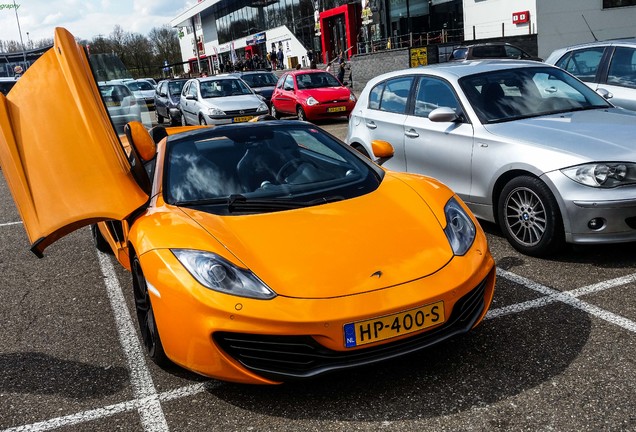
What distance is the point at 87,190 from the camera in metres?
3.71

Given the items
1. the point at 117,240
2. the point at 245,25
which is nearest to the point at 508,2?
the point at 117,240

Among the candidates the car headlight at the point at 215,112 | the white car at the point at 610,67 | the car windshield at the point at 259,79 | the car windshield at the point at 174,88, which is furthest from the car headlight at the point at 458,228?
the car windshield at the point at 259,79

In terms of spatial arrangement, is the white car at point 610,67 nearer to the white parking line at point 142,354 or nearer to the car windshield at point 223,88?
the white parking line at point 142,354

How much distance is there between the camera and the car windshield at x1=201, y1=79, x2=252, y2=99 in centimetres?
1548

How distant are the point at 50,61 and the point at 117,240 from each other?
136cm

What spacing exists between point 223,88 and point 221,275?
13.5 m

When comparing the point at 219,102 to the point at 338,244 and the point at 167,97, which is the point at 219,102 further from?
the point at 338,244

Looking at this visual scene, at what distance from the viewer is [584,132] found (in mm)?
4625

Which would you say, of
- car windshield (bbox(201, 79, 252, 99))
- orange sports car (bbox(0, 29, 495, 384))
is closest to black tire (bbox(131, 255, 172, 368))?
orange sports car (bbox(0, 29, 495, 384))

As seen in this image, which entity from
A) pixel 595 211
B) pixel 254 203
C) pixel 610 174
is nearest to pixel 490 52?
pixel 610 174

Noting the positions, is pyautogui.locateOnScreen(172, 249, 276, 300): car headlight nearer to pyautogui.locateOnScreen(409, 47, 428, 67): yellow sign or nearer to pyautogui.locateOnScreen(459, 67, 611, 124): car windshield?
pyautogui.locateOnScreen(459, 67, 611, 124): car windshield

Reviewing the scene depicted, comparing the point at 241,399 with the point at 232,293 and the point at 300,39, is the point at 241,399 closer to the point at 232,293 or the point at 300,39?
the point at 232,293

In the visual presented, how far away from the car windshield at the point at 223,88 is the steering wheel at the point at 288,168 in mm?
11769

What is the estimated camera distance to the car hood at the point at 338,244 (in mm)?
2871
